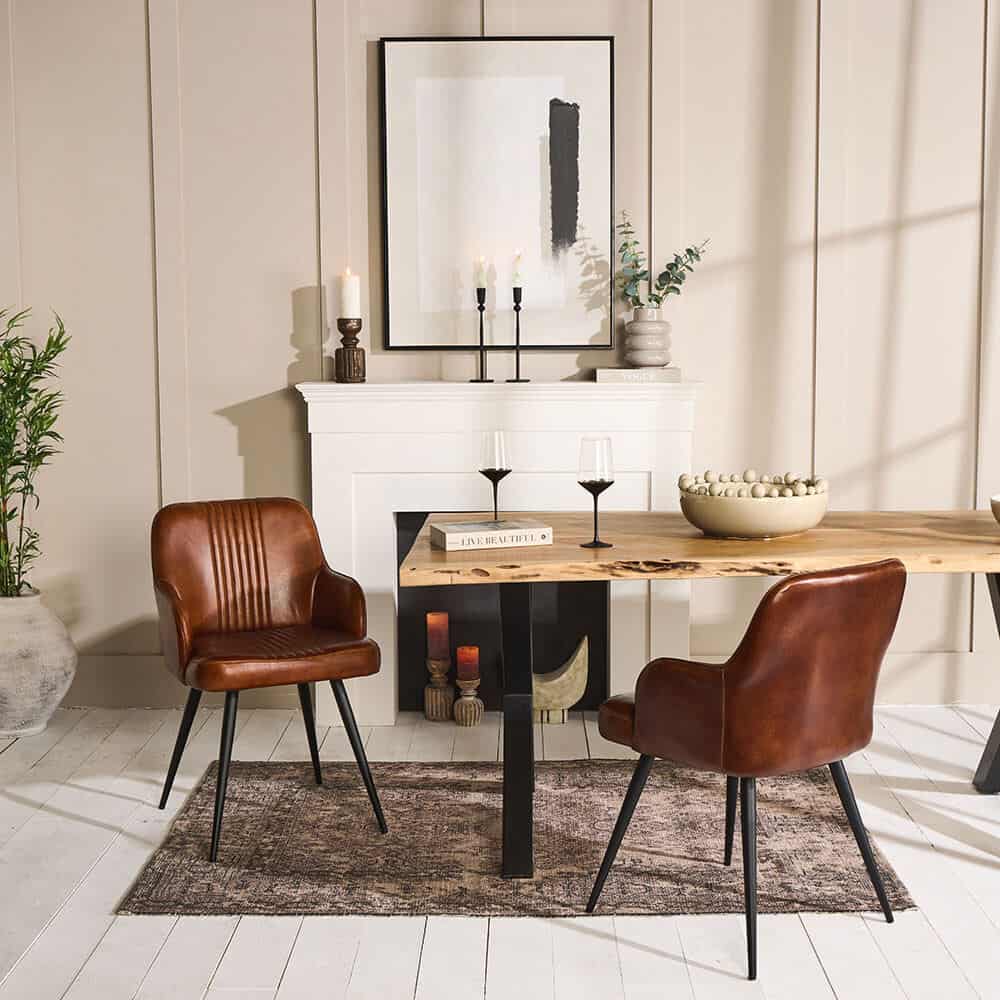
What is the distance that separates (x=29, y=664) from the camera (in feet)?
13.1

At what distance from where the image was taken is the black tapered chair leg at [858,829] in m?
2.66

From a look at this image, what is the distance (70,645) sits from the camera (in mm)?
4145

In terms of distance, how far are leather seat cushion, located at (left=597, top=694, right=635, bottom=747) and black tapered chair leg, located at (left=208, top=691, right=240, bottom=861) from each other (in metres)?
1.01

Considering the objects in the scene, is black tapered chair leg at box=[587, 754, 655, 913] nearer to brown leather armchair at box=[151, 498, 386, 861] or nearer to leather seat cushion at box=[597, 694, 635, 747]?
leather seat cushion at box=[597, 694, 635, 747]

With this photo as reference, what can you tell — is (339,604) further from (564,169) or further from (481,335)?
(564,169)

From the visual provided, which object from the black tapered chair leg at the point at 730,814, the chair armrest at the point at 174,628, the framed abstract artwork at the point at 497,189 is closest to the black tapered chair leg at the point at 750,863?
the black tapered chair leg at the point at 730,814

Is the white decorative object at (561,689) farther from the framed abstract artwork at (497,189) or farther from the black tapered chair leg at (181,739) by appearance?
the black tapered chair leg at (181,739)

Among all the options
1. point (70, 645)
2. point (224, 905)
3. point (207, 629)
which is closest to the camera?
point (224, 905)

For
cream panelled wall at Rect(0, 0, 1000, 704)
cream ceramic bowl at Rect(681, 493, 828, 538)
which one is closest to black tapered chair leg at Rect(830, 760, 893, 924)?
cream ceramic bowl at Rect(681, 493, 828, 538)

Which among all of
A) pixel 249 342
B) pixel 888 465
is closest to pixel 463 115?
pixel 249 342

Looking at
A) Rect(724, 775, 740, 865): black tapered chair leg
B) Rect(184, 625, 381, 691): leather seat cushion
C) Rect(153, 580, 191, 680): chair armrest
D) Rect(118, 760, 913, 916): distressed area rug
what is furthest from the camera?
Rect(153, 580, 191, 680): chair armrest

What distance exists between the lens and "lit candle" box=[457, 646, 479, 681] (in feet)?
14.0

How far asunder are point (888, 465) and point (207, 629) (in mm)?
2425

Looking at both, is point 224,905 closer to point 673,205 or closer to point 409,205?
point 409,205
